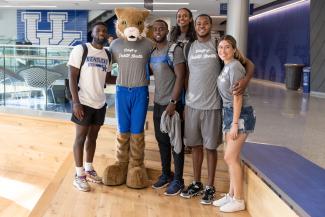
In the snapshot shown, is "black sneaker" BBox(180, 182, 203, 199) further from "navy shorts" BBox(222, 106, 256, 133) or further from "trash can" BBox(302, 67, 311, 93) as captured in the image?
"trash can" BBox(302, 67, 311, 93)

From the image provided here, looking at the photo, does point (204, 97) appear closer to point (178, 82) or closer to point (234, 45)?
point (178, 82)

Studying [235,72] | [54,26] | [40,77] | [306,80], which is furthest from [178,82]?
[54,26]

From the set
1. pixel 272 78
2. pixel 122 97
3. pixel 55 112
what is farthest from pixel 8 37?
pixel 122 97

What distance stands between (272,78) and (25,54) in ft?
35.0

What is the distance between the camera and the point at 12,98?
5730mm

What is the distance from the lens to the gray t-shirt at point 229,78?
244 centimetres

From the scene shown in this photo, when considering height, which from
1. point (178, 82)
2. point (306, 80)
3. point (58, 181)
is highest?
point (306, 80)

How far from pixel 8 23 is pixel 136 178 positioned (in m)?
18.3

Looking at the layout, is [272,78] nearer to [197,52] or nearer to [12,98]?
[12,98]

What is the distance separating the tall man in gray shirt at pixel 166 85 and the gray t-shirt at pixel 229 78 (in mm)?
372

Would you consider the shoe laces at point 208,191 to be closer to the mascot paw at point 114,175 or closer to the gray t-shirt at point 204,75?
the gray t-shirt at point 204,75

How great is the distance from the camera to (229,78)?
96.8 inches

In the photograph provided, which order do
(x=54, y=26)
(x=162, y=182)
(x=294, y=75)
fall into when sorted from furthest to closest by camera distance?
1. (x=54, y=26)
2. (x=294, y=75)
3. (x=162, y=182)

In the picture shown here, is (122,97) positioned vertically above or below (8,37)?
below
